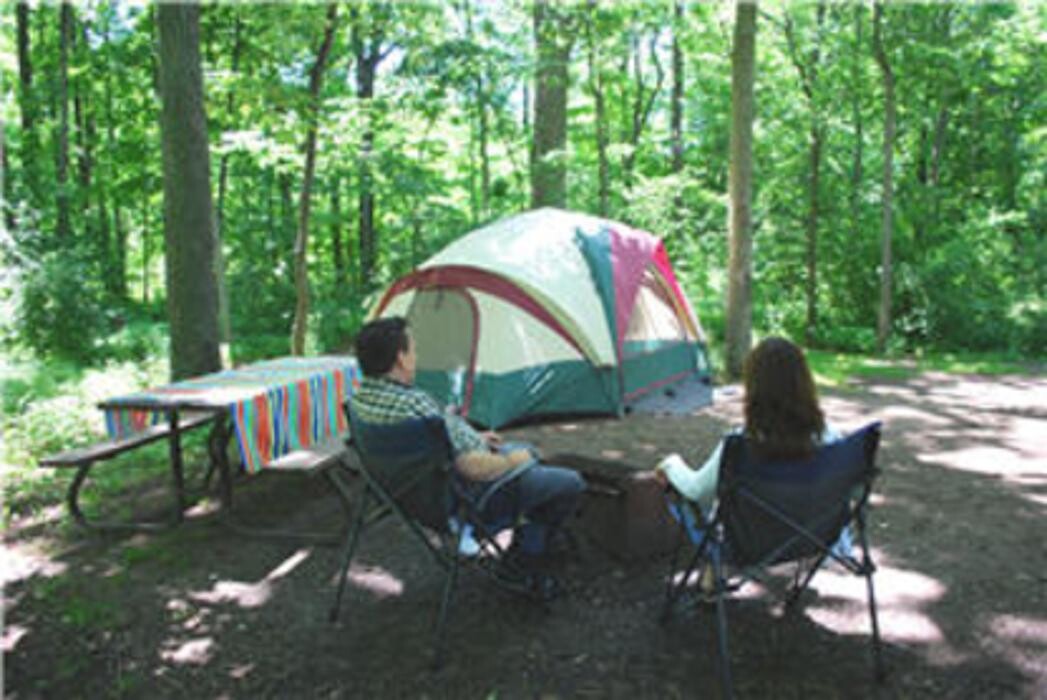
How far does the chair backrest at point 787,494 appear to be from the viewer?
249 cm

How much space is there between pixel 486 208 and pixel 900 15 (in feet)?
23.7

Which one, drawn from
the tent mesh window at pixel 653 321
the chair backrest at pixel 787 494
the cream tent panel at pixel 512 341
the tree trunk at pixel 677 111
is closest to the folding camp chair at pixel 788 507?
the chair backrest at pixel 787 494

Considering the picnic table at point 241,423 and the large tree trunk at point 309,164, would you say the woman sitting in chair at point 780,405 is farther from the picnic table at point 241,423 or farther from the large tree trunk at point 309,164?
the large tree trunk at point 309,164

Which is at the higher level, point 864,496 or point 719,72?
point 719,72

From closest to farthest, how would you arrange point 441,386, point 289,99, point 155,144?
point 441,386 → point 289,99 → point 155,144

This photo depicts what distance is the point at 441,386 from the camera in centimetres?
681

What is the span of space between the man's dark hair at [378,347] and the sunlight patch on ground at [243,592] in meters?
1.16

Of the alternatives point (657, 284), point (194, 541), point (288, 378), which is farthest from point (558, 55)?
point (194, 541)

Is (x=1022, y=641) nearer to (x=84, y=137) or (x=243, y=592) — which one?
(x=243, y=592)

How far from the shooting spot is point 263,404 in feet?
13.1

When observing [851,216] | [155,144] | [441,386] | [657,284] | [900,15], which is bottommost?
[441,386]

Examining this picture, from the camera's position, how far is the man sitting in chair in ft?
9.82

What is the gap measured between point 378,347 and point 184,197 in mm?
4023

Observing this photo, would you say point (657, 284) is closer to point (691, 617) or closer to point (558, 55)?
point (558, 55)
